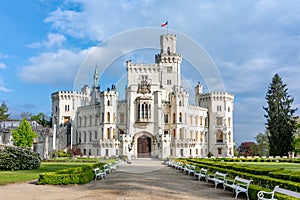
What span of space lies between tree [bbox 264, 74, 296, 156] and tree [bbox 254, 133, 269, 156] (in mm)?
18055

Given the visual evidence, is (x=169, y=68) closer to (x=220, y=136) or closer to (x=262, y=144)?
(x=220, y=136)

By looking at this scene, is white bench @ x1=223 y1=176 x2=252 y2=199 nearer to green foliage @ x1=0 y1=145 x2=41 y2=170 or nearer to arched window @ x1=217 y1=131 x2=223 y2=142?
green foliage @ x1=0 y1=145 x2=41 y2=170

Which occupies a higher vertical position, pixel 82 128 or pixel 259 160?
pixel 82 128

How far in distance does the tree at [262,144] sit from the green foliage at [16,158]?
66.5 meters

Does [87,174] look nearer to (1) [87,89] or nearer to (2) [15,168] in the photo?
(2) [15,168]

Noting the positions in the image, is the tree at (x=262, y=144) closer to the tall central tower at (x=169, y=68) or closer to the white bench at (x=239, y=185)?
the tall central tower at (x=169, y=68)

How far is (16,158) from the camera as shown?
25.1 m

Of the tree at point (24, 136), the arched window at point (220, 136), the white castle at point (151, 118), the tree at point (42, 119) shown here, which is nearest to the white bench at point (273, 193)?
the tree at point (24, 136)

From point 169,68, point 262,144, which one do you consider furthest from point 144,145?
point 262,144

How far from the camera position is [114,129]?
216 ft

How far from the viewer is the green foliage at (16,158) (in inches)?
969

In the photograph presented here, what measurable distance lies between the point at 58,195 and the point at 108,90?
173ft

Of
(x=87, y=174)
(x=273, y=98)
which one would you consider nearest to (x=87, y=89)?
(x=273, y=98)

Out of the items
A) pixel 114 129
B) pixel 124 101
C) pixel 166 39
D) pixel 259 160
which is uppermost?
pixel 166 39
